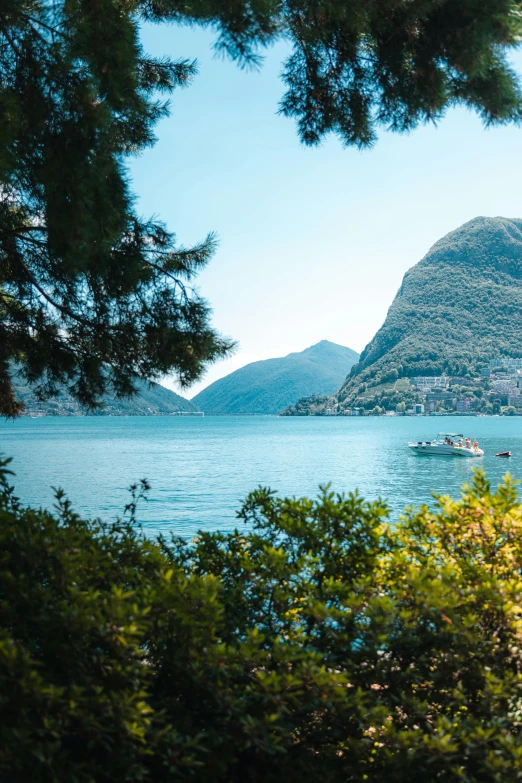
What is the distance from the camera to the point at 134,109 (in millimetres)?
3955

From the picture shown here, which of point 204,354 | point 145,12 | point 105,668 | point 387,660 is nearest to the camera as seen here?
point 105,668

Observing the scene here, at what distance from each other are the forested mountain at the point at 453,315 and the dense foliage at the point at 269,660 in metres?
157

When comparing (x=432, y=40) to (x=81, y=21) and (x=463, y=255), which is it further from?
(x=463, y=255)

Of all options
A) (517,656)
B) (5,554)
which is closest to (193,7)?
(5,554)

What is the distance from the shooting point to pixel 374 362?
16962 centimetres

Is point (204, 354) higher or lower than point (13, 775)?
higher

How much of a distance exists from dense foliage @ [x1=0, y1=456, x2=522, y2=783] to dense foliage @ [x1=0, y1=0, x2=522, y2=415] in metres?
1.82

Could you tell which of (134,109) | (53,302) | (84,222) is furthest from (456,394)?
(84,222)

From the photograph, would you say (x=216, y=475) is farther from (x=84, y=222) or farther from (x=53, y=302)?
(x=84, y=222)

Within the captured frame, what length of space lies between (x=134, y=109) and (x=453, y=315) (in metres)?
170

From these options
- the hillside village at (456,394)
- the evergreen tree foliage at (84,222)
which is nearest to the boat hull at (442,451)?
the evergreen tree foliage at (84,222)

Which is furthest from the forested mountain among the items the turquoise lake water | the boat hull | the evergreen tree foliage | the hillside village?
the evergreen tree foliage

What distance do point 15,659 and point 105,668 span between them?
321 mm

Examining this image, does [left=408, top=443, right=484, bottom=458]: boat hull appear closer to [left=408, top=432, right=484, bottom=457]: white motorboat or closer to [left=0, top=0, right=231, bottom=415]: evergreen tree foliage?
[left=408, top=432, right=484, bottom=457]: white motorboat
